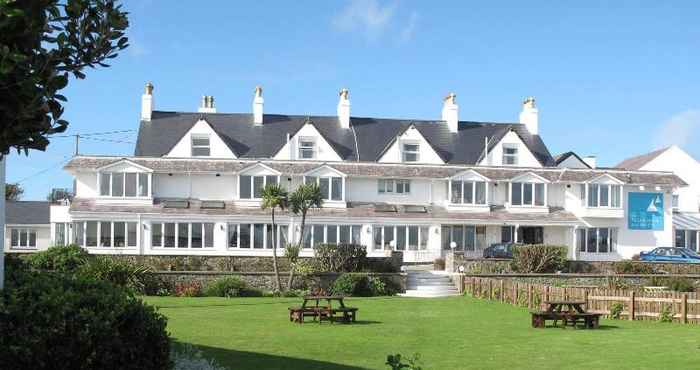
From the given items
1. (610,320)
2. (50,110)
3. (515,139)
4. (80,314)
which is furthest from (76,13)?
(515,139)

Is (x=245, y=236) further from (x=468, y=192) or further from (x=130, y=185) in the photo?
(x=468, y=192)

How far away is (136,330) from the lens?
9.48 m

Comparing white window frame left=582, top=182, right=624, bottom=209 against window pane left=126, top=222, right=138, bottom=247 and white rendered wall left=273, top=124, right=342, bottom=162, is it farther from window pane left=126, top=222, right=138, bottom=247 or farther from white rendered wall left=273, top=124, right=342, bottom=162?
window pane left=126, top=222, right=138, bottom=247

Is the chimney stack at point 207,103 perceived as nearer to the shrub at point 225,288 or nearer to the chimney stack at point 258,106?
the chimney stack at point 258,106

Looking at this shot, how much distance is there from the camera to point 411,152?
2153 inches

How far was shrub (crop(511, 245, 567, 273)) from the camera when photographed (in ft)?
133

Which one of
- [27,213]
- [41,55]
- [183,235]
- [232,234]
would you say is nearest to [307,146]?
[232,234]

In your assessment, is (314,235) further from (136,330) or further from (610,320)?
(136,330)

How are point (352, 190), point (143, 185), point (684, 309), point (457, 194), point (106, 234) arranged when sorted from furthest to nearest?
point (457, 194) < point (352, 190) < point (143, 185) < point (106, 234) < point (684, 309)

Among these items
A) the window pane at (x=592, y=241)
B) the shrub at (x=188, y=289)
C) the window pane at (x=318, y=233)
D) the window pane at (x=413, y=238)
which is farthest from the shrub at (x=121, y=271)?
the window pane at (x=592, y=241)

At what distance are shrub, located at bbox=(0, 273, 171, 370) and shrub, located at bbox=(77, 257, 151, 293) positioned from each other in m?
24.6

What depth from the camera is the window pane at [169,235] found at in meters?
47.8

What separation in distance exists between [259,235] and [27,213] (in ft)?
97.4

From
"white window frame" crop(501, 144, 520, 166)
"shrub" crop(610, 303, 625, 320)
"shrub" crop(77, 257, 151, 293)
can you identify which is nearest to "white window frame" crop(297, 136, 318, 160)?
"white window frame" crop(501, 144, 520, 166)
